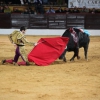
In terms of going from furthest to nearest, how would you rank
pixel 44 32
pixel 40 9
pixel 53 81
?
pixel 40 9 → pixel 44 32 → pixel 53 81

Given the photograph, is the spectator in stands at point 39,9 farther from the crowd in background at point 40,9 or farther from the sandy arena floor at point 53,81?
the sandy arena floor at point 53,81

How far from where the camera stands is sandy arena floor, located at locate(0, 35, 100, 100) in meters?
5.67

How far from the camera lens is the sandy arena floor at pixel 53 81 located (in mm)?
5672

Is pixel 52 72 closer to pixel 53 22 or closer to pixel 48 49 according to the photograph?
pixel 48 49

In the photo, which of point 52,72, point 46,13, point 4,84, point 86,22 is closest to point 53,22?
point 46,13

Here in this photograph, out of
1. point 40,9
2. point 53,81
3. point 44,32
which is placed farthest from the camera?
point 40,9

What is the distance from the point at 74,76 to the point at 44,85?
109cm

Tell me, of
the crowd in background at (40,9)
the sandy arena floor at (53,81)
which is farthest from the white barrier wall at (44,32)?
the sandy arena floor at (53,81)

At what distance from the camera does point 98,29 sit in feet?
61.1

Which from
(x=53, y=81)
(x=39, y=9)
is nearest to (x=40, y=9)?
(x=39, y=9)

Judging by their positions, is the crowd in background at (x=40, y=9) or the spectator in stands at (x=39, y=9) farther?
the spectator in stands at (x=39, y=9)

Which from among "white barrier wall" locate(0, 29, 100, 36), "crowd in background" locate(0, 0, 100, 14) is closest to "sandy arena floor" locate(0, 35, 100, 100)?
"white barrier wall" locate(0, 29, 100, 36)

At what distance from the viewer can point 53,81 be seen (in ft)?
22.3

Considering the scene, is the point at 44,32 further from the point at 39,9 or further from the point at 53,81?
the point at 53,81
